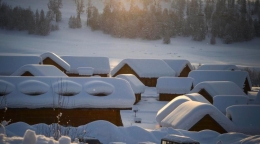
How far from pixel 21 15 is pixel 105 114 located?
8220 centimetres

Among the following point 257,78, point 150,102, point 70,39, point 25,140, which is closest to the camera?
point 25,140

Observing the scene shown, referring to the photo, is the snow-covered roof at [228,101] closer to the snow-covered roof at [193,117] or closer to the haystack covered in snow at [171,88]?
the snow-covered roof at [193,117]

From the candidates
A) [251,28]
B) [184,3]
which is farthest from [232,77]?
[184,3]

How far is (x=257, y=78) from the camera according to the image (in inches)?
2406

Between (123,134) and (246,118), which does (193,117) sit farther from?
(123,134)

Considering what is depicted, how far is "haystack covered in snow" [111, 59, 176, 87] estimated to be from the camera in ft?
166

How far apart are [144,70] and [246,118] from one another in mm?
26681

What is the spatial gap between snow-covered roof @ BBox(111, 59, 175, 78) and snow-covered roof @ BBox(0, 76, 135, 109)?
25.1m

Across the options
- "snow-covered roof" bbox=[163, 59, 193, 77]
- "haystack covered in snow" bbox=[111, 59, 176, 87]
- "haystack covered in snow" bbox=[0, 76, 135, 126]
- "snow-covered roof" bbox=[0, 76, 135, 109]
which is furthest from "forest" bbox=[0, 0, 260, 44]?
"haystack covered in snow" bbox=[0, 76, 135, 126]

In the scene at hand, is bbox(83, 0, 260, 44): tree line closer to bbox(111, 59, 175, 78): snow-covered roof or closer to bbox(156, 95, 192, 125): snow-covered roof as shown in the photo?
bbox(111, 59, 175, 78): snow-covered roof

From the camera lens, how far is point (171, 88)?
41531 mm

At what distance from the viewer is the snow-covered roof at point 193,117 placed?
22828mm

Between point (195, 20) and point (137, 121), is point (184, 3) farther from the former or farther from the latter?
point (137, 121)

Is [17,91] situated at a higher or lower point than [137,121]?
higher
